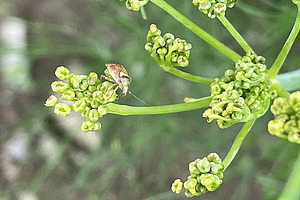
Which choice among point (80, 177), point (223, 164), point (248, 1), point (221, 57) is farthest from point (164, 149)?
point (223, 164)

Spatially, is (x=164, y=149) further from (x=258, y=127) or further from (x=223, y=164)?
(x=223, y=164)

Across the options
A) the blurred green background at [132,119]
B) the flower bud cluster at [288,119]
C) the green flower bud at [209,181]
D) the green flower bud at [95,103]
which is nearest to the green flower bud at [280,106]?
the flower bud cluster at [288,119]

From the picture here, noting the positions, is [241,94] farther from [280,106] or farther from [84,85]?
[84,85]

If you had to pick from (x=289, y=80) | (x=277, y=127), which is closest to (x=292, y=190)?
(x=277, y=127)

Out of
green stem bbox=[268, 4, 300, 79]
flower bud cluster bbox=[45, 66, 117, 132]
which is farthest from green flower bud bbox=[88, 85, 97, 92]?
green stem bbox=[268, 4, 300, 79]

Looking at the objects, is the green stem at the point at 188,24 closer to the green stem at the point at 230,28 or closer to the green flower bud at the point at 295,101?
the green stem at the point at 230,28
